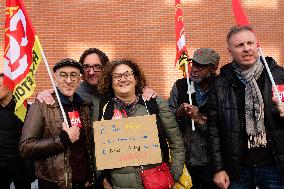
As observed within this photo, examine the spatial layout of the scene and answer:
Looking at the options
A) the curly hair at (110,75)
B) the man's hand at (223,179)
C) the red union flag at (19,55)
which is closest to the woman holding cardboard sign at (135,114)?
the curly hair at (110,75)

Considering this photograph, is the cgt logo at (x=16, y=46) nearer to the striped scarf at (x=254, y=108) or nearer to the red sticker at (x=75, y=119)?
the red sticker at (x=75, y=119)

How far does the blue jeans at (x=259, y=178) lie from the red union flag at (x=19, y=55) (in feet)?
6.84

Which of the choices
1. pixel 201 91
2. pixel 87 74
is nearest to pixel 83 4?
pixel 87 74

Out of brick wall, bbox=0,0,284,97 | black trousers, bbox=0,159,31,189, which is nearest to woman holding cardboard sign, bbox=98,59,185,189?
black trousers, bbox=0,159,31,189

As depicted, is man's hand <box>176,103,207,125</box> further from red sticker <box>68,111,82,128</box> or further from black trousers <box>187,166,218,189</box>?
red sticker <box>68,111,82,128</box>

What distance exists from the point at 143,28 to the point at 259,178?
6922 millimetres

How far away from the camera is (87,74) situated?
4.42 meters

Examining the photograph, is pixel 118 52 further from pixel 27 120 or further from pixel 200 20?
pixel 27 120

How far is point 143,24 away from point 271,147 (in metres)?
6.96

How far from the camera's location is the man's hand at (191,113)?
3936 mm

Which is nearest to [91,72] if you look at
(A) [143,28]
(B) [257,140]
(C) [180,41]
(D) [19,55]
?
(D) [19,55]

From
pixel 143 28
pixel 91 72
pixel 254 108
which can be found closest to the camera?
pixel 254 108

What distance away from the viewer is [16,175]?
464 cm

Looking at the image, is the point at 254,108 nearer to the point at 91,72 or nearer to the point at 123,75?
the point at 123,75
